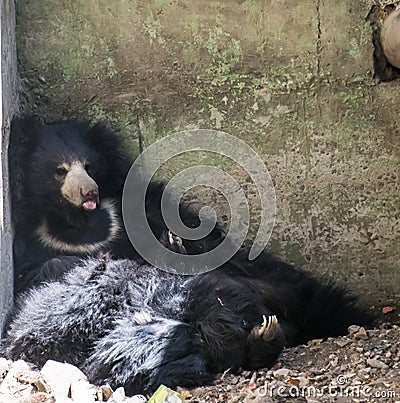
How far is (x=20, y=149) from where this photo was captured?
4461 mm

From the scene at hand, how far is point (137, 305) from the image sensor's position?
404 cm

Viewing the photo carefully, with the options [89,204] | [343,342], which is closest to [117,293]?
[89,204]

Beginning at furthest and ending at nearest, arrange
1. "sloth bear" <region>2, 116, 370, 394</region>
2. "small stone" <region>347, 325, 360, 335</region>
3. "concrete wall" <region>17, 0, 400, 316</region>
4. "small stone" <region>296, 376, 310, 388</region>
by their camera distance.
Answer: "concrete wall" <region>17, 0, 400, 316</region>, "small stone" <region>347, 325, 360, 335</region>, "sloth bear" <region>2, 116, 370, 394</region>, "small stone" <region>296, 376, 310, 388</region>

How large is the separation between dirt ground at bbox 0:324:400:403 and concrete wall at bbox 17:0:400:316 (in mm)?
721

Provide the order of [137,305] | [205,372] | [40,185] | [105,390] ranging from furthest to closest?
[40,185] → [137,305] → [205,372] → [105,390]

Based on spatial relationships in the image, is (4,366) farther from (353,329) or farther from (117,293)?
(353,329)

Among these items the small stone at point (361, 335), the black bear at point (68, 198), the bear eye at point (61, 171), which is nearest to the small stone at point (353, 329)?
the small stone at point (361, 335)

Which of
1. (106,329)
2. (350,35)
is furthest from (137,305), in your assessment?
(350,35)

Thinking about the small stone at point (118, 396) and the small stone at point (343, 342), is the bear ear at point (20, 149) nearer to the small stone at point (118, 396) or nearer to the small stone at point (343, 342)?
the small stone at point (118, 396)

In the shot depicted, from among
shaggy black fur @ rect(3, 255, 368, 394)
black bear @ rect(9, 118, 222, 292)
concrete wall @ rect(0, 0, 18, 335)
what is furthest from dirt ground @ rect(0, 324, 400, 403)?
black bear @ rect(9, 118, 222, 292)

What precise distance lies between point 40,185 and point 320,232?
1.37 m

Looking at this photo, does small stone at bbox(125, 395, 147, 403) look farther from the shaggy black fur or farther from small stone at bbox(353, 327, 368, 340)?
small stone at bbox(353, 327, 368, 340)

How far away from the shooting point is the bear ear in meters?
4.39

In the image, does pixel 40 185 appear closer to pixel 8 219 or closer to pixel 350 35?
pixel 8 219
